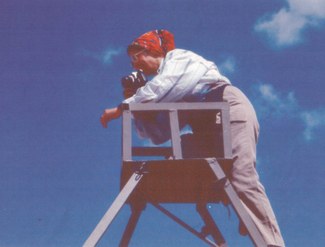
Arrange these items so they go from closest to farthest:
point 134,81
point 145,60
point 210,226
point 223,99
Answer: point 223,99 → point 134,81 → point 145,60 → point 210,226

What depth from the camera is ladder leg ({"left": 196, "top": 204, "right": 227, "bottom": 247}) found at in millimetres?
6820

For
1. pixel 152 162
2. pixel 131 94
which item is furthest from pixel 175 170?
pixel 131 94

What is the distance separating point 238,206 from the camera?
16.1 feet

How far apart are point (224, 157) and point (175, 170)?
0.54m

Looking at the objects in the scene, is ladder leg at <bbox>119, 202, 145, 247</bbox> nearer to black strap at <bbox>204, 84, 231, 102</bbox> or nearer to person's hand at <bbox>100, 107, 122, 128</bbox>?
person's hand at <bbox>100, 107, 122, 128</bbox>

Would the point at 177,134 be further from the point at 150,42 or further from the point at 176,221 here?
the point at 176,221

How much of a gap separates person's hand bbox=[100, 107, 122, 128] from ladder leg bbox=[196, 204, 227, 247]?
1.88 m

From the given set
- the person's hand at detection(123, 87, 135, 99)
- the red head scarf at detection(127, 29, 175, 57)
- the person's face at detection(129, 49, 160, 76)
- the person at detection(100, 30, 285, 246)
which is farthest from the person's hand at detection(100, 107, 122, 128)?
the red head scarf at detection(127, 29, 175, 57)

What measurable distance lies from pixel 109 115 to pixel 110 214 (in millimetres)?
1125

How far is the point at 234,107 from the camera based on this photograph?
548 cm

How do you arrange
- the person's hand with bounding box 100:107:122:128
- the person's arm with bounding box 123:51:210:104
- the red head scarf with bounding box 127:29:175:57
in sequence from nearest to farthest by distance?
the person's arm with bounding box 123:51:210:104 → the person's hand with bounding box 100:107:122:128 → the red head scarf with bounding box 127:29:175:57

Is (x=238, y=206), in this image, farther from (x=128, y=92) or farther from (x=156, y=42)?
(x=156, y=42)

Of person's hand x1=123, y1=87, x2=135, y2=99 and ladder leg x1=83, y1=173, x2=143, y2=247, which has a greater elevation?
person's hand x1=123, y1=87, x2=135, y2=99

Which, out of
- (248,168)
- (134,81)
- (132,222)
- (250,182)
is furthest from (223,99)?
(132,222)
